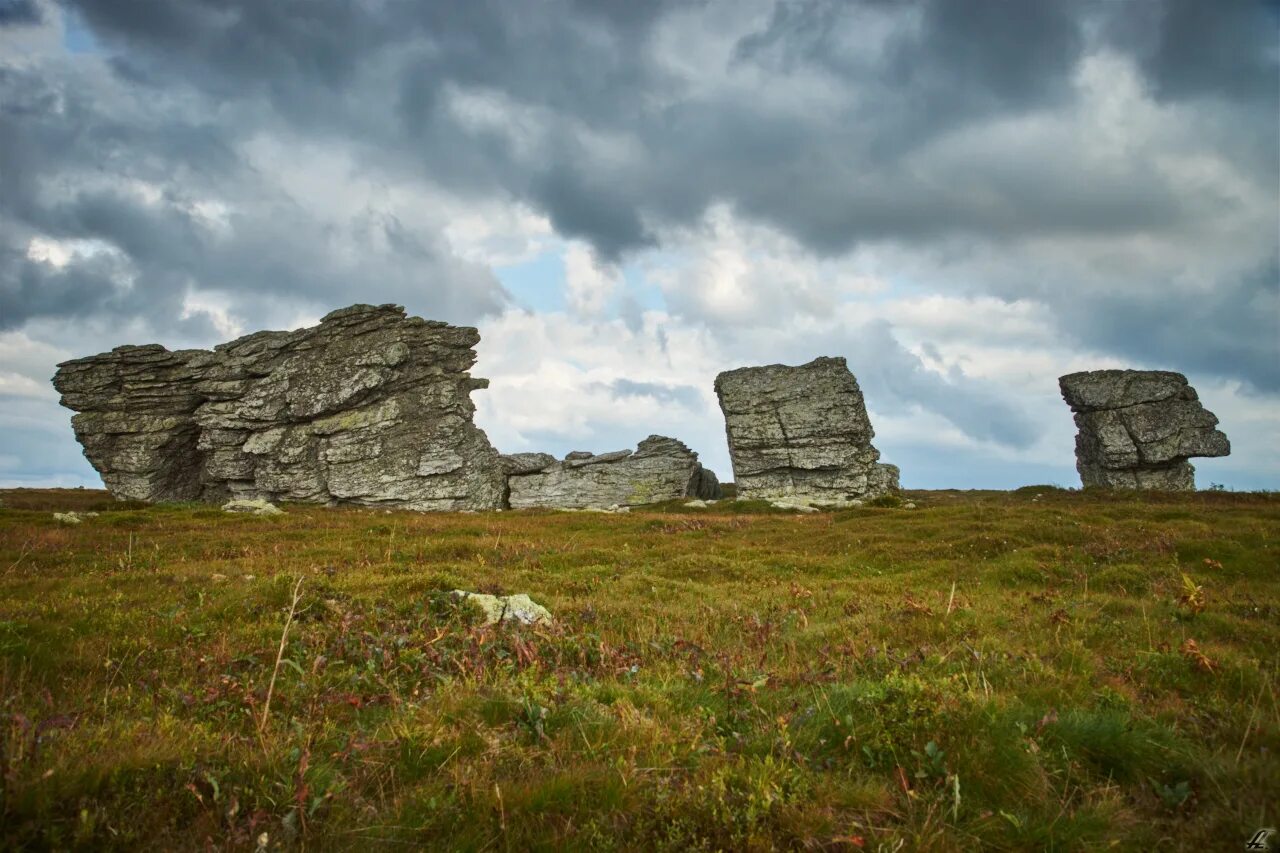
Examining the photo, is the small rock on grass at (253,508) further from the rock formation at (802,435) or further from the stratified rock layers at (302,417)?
the rock formation at (802,435)

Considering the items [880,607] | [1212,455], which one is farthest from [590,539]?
[1212,455]

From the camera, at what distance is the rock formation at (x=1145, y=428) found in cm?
4944

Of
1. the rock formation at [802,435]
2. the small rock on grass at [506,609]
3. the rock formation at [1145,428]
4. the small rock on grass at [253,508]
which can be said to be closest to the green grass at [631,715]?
the small rock on grass at [506,609]

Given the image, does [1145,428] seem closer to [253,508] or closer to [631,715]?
[631,715]

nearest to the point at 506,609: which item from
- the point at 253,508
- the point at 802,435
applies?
the point at 253,508

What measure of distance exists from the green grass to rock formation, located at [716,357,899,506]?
37.4 m

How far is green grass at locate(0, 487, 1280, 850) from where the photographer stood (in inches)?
169

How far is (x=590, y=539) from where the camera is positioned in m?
25.7

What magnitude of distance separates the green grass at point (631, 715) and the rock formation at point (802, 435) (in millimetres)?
37398

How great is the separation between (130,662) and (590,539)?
18285 millimetres

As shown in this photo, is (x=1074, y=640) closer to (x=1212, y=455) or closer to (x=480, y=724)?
(x=480, y=724)

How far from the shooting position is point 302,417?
52.9 meters

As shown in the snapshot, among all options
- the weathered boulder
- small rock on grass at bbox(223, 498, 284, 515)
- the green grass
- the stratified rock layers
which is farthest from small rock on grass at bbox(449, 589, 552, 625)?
the weathered boulder

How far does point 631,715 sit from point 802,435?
49405mm
